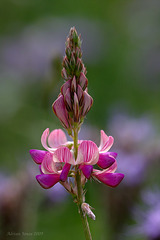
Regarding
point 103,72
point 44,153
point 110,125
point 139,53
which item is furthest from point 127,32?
point 44,153

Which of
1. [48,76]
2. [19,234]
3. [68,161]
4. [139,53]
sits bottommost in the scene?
[19,234]

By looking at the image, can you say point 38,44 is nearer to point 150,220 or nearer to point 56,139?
point 150,220

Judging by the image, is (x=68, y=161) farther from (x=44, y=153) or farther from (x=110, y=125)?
(x=110, y=125)

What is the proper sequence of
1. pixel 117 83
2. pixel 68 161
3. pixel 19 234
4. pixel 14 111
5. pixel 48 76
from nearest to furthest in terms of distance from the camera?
pixel 68 161, pixel 19 234, pixel 48 76, pixel 14 111, pixel 117 83

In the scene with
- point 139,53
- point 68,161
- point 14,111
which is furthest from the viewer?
point 139,53

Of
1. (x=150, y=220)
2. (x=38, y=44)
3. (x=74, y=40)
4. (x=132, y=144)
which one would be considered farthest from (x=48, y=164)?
(x=38, y=44)

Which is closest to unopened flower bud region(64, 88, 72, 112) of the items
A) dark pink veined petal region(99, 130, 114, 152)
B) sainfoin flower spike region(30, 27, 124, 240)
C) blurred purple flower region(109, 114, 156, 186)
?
sainfoin flower spike region(30, 27, 124, 240)

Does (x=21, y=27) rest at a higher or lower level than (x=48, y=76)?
higher

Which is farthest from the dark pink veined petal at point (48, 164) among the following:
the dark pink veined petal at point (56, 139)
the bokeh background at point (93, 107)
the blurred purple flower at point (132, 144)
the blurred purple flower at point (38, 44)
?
the blurred purple flower at point (38, 44)
